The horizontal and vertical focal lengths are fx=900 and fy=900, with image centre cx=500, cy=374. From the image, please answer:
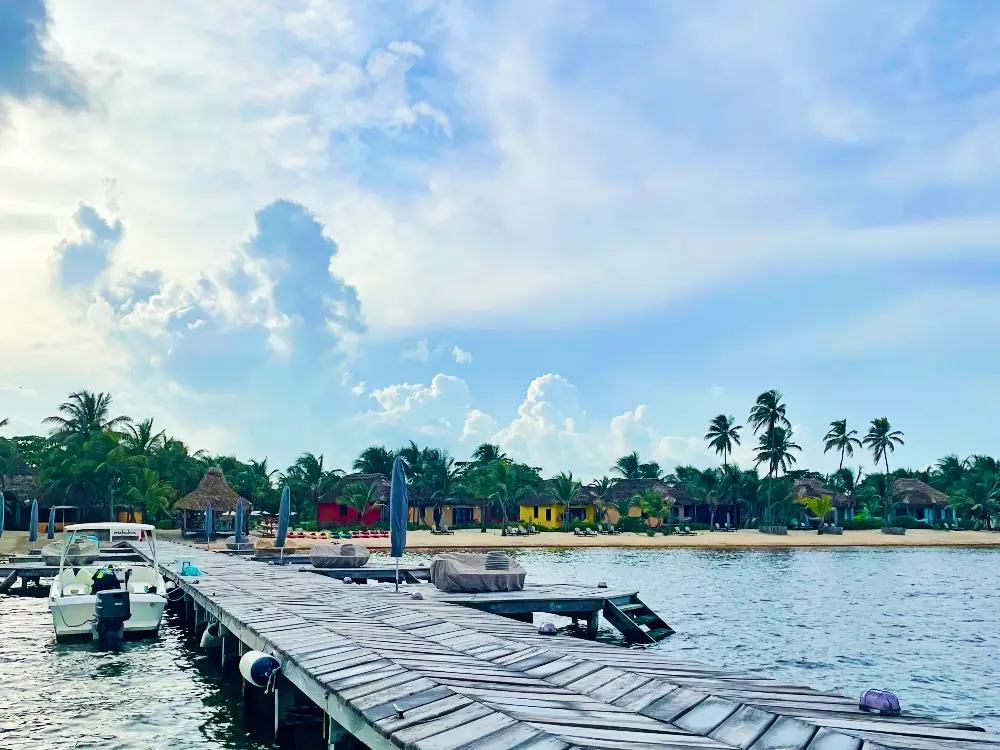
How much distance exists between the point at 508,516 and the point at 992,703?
7419 centimetres

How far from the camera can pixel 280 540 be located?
3322 cm

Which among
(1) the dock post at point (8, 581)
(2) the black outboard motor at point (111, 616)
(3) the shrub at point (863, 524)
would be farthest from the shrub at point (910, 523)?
(2) the black outboard motor at point (111, 616)

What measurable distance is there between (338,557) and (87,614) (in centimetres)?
1003

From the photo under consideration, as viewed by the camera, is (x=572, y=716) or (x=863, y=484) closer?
(x=572, y=716)

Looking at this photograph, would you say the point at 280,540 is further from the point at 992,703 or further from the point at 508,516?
the point at 508,516

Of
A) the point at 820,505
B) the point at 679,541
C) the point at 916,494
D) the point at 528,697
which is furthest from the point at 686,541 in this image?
the point at 528,697

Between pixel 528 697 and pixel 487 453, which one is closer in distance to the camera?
pixel 528 697

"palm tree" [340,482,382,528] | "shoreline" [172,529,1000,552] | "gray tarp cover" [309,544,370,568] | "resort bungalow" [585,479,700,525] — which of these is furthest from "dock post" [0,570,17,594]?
"resort bungalow" [585,479,700,525]

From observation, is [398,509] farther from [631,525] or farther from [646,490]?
[646,490]

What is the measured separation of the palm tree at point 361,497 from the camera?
246 feet

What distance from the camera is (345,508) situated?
80.7m

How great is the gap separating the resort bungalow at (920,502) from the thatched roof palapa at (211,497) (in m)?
68.4

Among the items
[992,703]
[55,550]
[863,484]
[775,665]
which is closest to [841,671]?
[775,665]

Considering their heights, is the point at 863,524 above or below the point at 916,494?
below
